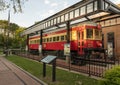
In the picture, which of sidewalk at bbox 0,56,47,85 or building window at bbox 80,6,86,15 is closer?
sidewalk at bbox 0,56,47,85

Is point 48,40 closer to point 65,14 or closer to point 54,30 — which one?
point 54,30

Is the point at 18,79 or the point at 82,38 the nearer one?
the point at 18,79

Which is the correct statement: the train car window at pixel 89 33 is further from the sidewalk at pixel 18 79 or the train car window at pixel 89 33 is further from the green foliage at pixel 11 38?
the green foliage at pixel 11 38

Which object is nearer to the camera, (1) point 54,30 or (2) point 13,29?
(1) point 54,30

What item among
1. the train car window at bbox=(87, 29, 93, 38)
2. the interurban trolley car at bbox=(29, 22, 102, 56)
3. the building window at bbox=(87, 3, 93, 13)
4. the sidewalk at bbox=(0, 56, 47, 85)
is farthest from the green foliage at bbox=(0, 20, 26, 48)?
the sidewalk at bbox=(0, 56, 47, 85)

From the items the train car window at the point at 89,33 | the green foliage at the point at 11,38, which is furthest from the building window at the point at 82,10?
the green foliage at the point at 11,38

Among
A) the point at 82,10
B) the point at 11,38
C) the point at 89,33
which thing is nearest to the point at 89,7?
the point at 82,10

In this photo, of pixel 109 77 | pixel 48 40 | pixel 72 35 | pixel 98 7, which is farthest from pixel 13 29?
pixel 109 77

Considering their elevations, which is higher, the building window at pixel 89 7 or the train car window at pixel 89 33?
the building window at pixel 89 7

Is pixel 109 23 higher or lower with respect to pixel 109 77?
higher

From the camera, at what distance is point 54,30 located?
28812 mm

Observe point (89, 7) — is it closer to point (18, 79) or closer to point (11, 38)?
point (18, 79)

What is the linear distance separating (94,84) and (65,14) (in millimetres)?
11767

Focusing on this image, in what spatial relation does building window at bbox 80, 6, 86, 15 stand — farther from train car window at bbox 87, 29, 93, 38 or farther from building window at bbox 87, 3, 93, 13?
train car window at bbox 87, 29, 93, 38
